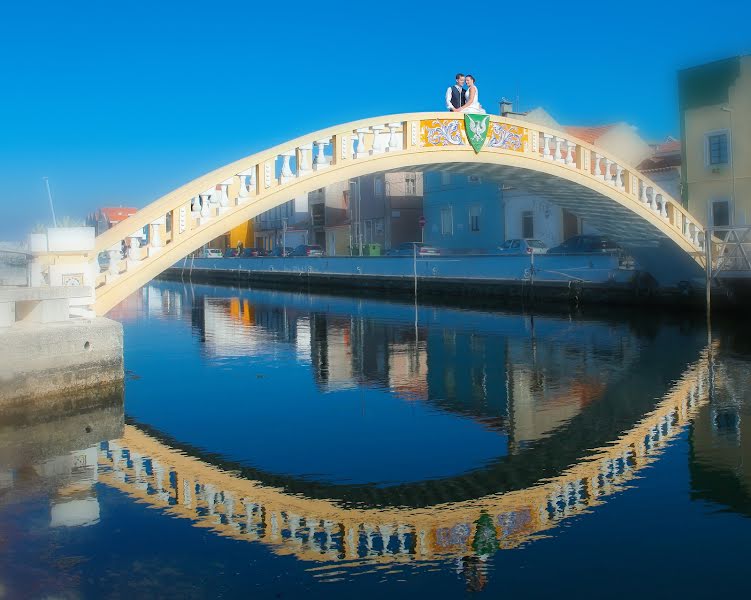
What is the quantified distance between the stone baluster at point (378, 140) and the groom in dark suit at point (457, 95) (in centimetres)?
228

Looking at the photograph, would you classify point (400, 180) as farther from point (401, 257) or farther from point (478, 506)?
point (478, 506)

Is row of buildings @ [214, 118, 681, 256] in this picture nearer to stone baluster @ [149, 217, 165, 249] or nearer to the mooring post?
the mooring post

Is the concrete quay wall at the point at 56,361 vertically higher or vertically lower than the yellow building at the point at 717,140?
lower

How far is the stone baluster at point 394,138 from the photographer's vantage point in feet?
52.4

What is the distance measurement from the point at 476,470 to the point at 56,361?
16.9 ft

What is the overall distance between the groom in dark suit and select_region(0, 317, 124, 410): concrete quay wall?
945 cm

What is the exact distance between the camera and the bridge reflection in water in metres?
6.53

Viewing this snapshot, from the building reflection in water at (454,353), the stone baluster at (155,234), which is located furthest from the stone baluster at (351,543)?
the stone baluster at (155,234)

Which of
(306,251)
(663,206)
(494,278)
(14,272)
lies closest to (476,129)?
(663,206)

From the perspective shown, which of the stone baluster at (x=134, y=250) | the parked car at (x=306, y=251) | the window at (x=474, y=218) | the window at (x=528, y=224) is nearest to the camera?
the stone baluster at (x=134, y=250)

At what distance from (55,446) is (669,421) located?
7.17 m

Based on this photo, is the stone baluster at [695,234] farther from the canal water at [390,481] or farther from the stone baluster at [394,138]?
the stone baluster at [394,138]

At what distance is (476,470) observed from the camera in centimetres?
822

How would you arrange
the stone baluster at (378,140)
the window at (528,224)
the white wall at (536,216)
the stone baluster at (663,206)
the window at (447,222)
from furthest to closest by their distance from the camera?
the window at (447,222), the window at (528,224), the white wall at (536,216), the stone baluster at (663,206), the stone baluster at (378,140)
